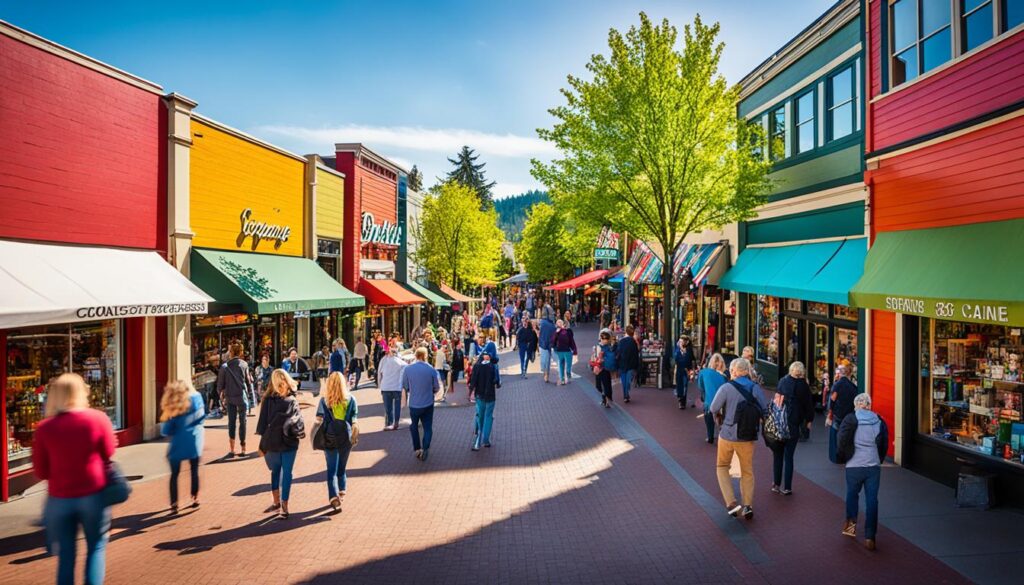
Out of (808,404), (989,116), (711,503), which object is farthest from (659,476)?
(989,116)

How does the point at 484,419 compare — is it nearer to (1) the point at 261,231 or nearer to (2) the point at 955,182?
(2) the point at 955,182

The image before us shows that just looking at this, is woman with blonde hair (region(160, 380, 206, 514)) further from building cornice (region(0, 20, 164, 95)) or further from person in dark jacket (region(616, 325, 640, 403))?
person in dark jacket (region(616, 325, 640, 403))

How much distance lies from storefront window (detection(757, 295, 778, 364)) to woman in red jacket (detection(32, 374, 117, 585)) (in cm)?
1637

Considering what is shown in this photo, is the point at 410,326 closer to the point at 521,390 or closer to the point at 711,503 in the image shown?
the point at 521,390

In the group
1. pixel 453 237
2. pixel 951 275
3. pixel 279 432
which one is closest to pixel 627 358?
pixel 951 275

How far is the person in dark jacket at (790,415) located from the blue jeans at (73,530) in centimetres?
774

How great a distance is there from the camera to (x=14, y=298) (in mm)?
8734

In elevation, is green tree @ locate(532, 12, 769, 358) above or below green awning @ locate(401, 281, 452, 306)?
above

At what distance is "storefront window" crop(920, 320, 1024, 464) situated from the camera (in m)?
8.61

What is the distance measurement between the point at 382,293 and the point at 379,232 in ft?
10.4

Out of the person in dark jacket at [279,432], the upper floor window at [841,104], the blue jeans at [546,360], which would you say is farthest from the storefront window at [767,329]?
the person in dark jacket at [279,432]

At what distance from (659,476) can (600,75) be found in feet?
37.7

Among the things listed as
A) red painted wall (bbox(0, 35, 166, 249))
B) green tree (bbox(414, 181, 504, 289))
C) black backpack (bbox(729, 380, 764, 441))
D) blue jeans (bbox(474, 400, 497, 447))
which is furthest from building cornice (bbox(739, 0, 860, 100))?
green tree (bbox(414, 181, 504, 289))

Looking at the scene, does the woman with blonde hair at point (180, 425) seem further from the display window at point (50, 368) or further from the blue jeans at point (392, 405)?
the blue jeans at point (392, 405)
